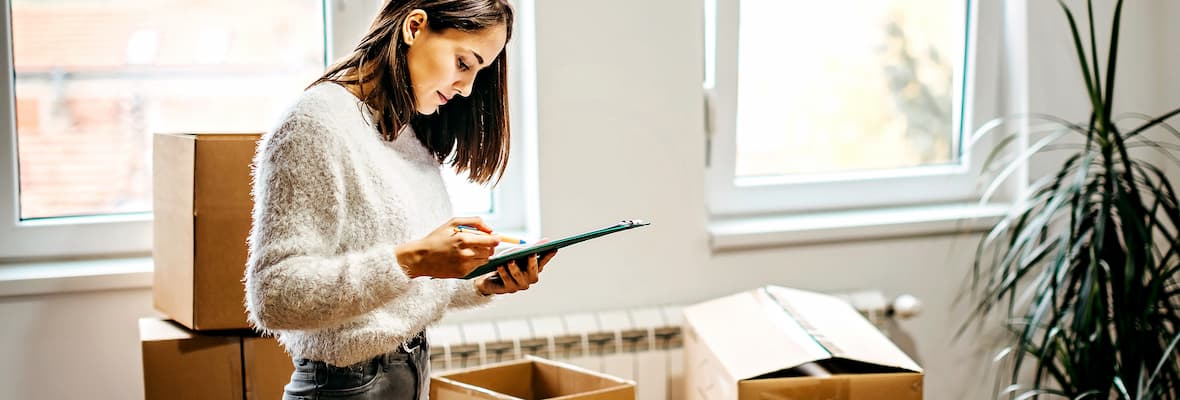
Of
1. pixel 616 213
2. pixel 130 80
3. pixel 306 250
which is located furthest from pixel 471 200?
pixel 306 250

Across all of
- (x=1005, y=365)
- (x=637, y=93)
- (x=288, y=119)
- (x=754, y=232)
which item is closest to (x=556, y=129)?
(x=637, y=93)

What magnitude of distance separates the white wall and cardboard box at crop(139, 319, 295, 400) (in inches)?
15.7

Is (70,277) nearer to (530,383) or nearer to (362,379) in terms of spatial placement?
(530,383)

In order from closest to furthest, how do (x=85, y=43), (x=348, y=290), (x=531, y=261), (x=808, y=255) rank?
(x=348, y=290), (x=531, y=261), (x=85, y=43), (x=808, y=255)

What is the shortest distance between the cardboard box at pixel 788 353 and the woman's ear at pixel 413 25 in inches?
33.2

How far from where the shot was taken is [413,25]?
130cm

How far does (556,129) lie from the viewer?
7.45ft

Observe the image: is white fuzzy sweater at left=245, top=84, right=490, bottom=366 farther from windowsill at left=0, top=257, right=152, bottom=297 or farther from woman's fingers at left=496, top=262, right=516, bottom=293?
windowsill at left=0, top=257, right=152, bottom=297

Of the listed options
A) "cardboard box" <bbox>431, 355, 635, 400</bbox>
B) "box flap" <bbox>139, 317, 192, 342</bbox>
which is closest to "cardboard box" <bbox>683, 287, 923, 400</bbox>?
"cardboard box" <bbox>431, 355, 635, 400</bbox>

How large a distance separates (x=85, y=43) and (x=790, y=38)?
1.55m

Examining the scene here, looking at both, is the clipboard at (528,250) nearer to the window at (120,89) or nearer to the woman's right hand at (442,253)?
the woman's right hand at (442,253)

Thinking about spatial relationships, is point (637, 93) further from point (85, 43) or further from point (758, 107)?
point (85, 43)

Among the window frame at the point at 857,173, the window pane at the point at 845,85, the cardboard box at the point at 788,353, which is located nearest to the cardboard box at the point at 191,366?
the cardboard box at the point at 788,353

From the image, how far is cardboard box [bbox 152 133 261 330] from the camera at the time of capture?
1.71 m
